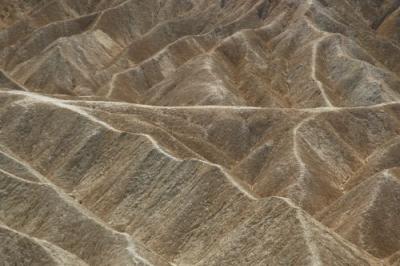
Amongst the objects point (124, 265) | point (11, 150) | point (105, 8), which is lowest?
point (105, 8)

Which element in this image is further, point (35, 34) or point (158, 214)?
point (35, 34)

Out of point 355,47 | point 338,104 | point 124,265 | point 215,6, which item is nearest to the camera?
point 124,265

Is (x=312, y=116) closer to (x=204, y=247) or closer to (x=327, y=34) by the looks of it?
(x=204, y=247)

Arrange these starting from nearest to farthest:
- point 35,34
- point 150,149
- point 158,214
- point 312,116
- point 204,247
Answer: point 204,247 → point 158,214 → point 150,149 → point 312,116 → point 35,34

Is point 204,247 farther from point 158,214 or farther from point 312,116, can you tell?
point 312,116

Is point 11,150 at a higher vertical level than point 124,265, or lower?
lower

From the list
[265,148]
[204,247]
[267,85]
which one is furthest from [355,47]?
[204,247]
